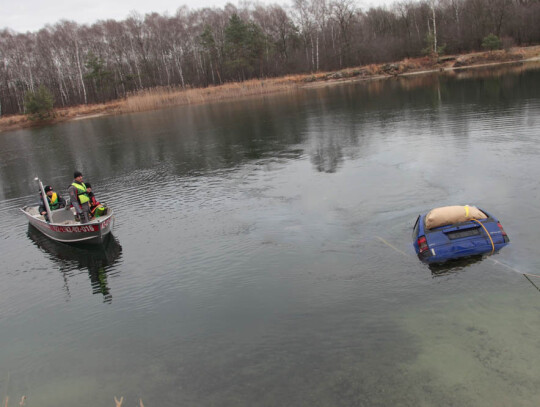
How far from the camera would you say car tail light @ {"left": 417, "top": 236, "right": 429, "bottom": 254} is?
464 inches

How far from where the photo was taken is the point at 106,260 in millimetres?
15055

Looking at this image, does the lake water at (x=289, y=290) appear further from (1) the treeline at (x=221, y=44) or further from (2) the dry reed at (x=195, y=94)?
(1) the treeline at (x=221, y=44)

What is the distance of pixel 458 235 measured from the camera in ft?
38.1

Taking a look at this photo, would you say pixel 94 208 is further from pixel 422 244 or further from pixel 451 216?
pixel 451 216

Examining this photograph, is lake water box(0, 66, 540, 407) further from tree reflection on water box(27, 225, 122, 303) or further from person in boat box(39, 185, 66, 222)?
person in boat box(39, 185, 66, 222)

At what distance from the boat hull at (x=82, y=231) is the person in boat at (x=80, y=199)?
13.3 inches

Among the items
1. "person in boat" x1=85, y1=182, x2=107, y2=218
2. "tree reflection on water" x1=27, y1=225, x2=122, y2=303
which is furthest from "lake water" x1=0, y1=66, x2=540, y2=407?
"person in boat" x1=85, y1=182, x2=107, y2=218

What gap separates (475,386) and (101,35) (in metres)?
102

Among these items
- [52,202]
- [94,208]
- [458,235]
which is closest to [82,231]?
[94,208]

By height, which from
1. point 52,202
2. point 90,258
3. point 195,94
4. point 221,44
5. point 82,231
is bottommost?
point 90,258

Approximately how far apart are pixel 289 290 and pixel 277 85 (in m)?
66.9

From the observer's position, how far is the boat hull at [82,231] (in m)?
15.4

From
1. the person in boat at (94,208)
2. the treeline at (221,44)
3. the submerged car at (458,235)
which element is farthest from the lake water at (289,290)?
the treeline at (221,44)

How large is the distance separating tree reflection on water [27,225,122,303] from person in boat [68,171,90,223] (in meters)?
1.14
